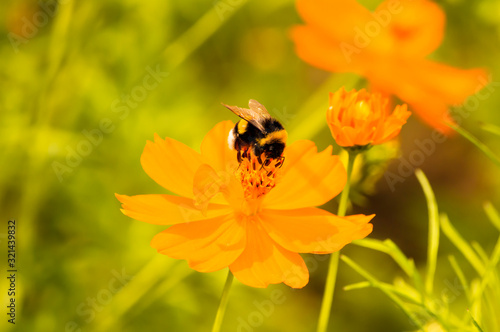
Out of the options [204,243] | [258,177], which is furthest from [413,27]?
[204,243]

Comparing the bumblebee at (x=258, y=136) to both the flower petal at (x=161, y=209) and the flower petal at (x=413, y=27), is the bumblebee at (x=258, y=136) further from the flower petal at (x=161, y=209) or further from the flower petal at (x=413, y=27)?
the flower petal at (x=413, y=27)

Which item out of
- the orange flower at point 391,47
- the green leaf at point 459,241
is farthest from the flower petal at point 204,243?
the orange flower at point 391,47

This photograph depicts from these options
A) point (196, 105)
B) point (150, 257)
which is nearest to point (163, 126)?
point (196, 105)

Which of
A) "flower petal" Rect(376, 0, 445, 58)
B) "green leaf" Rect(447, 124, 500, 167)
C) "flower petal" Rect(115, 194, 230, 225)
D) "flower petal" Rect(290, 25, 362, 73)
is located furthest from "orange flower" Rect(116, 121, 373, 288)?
"flower petal" Rect(376, 0, 445, 58)

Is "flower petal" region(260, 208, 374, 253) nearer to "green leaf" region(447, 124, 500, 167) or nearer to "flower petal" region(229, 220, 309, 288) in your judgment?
"flower petal" region(229, 220, 309, 288)

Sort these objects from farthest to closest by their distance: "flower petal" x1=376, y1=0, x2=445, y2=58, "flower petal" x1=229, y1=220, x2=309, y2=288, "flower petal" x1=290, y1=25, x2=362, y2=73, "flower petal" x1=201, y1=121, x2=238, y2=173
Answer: "flower petal" x1=376, y1=0, x2=445, y2=58 → "flower petal" x1=290, y1=25, x2=362, y2=73 → "flower petal" x1=201, y1=121, x2=238, y2=173 → "flower petal" x1=229, y1=220, x2=309, y2=288

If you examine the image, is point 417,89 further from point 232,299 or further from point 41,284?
point 41,284
